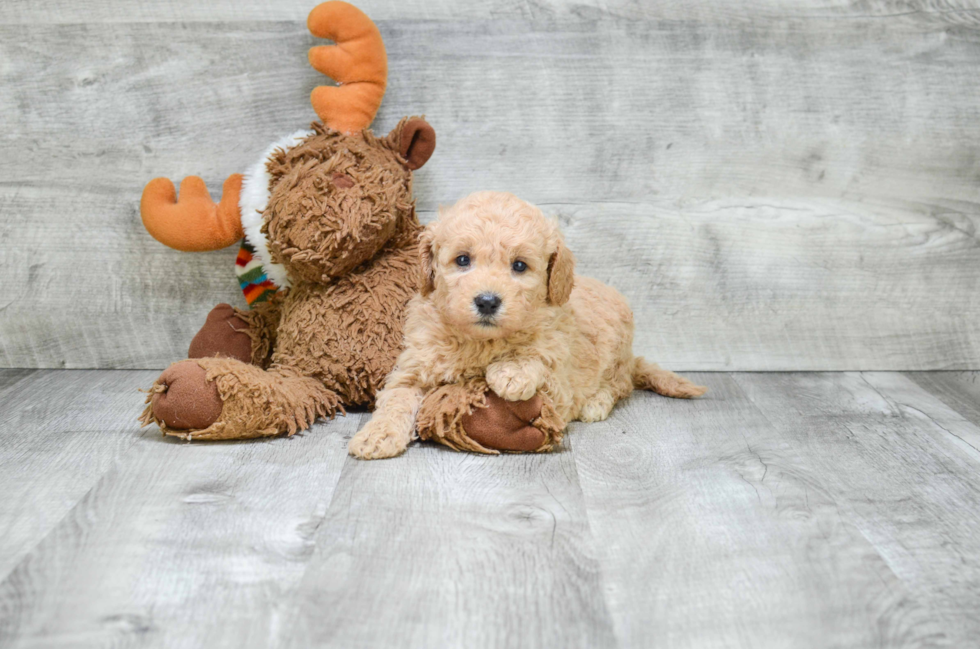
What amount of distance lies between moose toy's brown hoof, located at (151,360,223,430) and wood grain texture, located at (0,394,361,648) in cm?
5

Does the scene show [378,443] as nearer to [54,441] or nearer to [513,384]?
[513,384]

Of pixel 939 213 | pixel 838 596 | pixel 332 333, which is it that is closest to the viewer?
pixel 838 596

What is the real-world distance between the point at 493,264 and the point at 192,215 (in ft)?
2.30

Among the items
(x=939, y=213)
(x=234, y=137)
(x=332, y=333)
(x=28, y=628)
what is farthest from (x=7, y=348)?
(x=939, y=213)

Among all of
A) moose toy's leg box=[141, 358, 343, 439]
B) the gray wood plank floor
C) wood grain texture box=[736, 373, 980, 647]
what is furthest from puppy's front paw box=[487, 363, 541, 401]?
wood grain texture box=[736, 373, 980, 647]

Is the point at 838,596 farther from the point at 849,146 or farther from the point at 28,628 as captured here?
the point at 849,146

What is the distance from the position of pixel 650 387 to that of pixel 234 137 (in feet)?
3.47

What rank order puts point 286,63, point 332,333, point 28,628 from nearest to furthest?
point 28,628, point 332,333, point 286,63

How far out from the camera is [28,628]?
84 centimetres

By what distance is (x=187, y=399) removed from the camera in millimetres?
1323

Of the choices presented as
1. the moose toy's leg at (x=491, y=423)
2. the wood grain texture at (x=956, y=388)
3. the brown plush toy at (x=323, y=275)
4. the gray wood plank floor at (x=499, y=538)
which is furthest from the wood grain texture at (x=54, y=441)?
the wood grain texture at (x=956, y=388)

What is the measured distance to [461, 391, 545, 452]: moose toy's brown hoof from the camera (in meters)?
1.34

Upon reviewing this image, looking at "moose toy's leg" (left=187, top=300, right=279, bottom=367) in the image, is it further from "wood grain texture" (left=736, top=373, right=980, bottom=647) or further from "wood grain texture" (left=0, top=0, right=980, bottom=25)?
"wood grain texture" (left=736, top=373, right=980, bottom=647)

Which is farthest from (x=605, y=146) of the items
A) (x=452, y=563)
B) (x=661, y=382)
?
(x=452, y=563)
